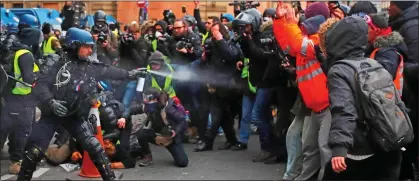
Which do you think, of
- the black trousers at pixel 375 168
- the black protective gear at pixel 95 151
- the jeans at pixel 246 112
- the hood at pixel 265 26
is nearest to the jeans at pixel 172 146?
the jeans at pixel 246 112

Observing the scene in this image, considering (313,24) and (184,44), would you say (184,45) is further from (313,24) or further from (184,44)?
(313,24)

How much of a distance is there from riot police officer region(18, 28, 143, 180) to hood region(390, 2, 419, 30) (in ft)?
10.1

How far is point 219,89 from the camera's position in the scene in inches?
301

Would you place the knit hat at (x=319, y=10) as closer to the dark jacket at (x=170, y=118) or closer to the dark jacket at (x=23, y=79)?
the dark jacket at (x=170, y=118)

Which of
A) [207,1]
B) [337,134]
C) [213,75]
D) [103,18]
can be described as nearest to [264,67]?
[213,75]

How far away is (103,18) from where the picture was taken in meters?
10.0

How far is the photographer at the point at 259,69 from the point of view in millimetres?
6723

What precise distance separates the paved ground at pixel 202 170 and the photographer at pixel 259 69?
30 centimetres

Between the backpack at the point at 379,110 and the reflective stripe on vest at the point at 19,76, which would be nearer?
the backpack at the point at 379,110

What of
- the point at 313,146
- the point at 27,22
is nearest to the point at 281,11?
the point at 313,146

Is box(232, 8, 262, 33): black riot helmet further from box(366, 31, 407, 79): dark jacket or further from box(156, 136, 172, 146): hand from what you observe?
box(366, 31, 407, 79): dark jacket

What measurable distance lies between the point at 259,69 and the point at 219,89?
91 cm

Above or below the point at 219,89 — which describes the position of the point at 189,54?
above

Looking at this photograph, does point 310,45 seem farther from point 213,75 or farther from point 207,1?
point 207,1
